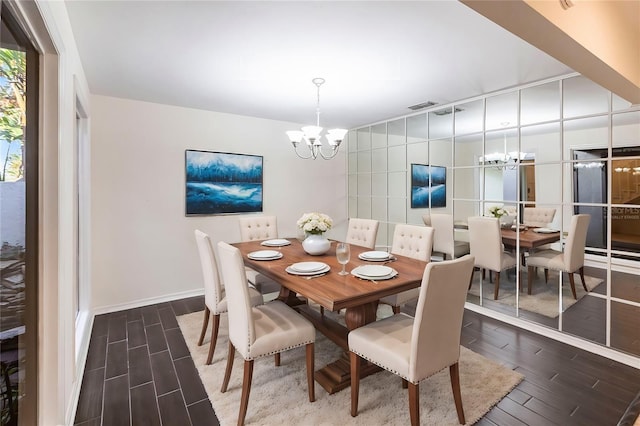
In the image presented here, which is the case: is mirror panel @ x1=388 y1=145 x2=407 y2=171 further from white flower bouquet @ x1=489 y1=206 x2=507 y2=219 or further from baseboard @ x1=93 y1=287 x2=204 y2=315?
baseboard @ x1=93 y1=287 x2=204 y2=315

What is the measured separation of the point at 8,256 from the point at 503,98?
404 cm

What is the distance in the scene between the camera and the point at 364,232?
3572mm

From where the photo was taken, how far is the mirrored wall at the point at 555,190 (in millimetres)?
2518

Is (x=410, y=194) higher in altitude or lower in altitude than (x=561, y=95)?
lower

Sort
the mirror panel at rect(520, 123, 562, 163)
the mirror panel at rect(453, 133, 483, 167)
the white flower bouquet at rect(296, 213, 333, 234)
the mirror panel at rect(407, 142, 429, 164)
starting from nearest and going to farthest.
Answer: the white flower bouquet at rect(296, 213, 333, 234), the mirror panel at rect(520, 123, 562, 163), the mirror panel at rect(453, 133, 483, 167), the mirror panel at rect(407, 142, 429, 164)

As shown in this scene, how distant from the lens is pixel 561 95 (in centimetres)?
280

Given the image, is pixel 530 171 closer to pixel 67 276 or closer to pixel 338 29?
pixel 338 29

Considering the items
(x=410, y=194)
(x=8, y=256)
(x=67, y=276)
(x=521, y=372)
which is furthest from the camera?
(x=410, y=194)

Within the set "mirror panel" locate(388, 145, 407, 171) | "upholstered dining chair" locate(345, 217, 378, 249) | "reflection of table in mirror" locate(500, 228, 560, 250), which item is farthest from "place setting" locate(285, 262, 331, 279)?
"mirror panel" locate(388, 145, 407, 171)

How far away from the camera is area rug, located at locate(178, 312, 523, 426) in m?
1.85

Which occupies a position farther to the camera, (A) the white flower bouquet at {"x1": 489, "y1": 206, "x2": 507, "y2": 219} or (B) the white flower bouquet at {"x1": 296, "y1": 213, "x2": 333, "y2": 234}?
(A) the white flower bouquet at {"x1": 489, "y1": 206, "x2": 507, "y2": 219}

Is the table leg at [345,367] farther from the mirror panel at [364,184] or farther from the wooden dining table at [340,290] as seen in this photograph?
the mirror panel at [364,184]

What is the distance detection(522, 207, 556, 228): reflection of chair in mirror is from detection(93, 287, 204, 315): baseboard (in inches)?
150

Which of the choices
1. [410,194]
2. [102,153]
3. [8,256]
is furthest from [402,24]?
[102,153]
